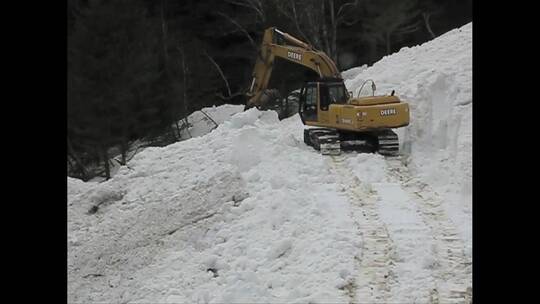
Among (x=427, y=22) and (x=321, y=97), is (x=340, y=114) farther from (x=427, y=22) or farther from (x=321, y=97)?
(x=427, y=22)

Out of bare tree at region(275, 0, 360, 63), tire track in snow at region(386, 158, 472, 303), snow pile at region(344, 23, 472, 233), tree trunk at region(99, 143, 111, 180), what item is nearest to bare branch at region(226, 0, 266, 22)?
bare tree at region(275, 0, 360, 63)

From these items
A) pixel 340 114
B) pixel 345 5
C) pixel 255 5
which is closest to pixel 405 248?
pixel 340 114

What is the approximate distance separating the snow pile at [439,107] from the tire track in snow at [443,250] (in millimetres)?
282

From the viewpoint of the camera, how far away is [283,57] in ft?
56.3

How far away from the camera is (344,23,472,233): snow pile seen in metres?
12.0

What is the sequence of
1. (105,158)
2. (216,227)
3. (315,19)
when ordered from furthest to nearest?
(315,19) < (105,158) < (216,227)

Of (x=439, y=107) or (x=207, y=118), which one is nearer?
(x=439, y=107)

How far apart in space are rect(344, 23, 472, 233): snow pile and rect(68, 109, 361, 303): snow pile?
6.67 ft

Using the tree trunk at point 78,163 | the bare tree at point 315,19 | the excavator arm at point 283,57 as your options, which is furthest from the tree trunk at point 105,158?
the bare tree at point 315,19

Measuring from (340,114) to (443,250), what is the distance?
585 centimetres

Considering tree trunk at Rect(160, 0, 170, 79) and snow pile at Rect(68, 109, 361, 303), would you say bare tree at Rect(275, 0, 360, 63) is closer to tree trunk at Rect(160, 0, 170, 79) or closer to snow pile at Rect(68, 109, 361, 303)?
tree trunk at Rect(160, 0, 170, 79)

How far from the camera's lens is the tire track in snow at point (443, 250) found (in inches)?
312
